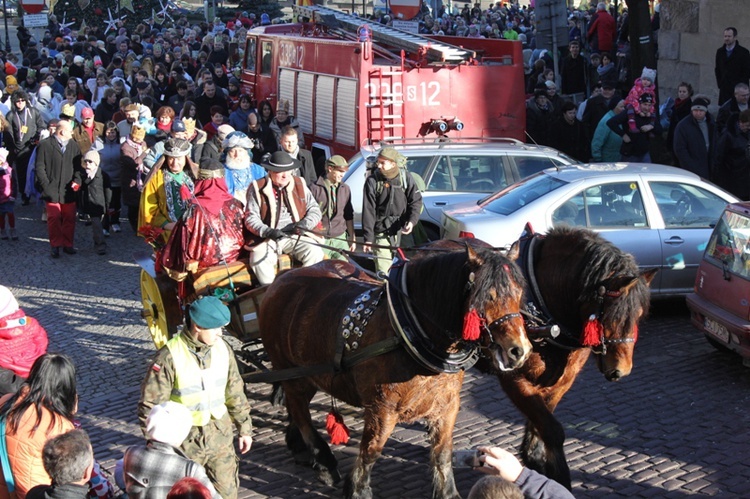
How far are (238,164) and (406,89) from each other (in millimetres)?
5866

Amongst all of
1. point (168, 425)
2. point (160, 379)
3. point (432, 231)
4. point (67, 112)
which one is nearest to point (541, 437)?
point (160, 379)

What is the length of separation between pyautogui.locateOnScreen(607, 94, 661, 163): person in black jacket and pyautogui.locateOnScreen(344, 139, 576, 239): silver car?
255 cm

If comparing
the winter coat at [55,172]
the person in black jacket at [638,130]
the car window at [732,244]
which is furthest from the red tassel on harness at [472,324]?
the winter coat at [55,172]

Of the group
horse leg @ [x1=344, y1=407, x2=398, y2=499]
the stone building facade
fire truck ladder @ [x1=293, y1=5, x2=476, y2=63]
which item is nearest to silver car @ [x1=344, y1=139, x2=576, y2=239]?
fire truck ladder @ [x1=293, y1=5, x2=476, y2=63]

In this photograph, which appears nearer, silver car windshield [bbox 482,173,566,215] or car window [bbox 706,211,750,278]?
car window [bbox 706,211,750,278]

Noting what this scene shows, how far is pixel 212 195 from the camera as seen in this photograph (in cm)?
814

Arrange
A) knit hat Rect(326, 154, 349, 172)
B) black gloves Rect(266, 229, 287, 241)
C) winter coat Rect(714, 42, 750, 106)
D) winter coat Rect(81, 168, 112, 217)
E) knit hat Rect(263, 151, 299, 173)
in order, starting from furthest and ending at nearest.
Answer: winter coat Rect(714, 42, 750, 106) → winter coat Rect(81, 168, 112, 217) → knit hat Rect(326, 154, 349, 172) → knit hat Rect(263, 151, 299, 173) → black gloves Rect(266, 229, 287, 241)

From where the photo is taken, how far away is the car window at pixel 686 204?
10.2m

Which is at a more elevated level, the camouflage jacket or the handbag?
the camouflage jacket

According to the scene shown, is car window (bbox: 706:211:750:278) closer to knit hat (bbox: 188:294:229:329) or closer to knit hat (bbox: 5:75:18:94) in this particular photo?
knit hat (bbox: 188:294:229:329)

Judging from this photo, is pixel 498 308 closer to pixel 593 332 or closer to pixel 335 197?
pixel 593 332

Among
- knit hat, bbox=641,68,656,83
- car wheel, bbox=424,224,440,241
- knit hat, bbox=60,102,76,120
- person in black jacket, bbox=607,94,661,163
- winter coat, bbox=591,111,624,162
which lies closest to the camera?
car wheel, bbox=424,224,440,241

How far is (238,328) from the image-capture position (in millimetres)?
7980

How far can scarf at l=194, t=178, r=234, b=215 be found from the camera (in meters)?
8.06
